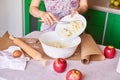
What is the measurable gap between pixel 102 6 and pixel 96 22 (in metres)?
0.16

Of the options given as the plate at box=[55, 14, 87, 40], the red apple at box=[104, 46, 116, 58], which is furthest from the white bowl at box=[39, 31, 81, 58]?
the red apple at box=[104, 46, 116, 58]

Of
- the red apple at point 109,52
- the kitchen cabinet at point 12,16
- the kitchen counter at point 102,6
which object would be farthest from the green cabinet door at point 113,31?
the kitchen cabinet at point 12,16

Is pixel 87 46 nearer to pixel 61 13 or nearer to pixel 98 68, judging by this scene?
pixel 98 68

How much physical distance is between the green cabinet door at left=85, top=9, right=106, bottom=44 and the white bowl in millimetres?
792

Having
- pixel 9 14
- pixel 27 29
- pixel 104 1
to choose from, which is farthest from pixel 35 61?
pixel 9 14

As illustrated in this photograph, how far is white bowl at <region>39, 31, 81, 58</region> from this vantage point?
957 mm

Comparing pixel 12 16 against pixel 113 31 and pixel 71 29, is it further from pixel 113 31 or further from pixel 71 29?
pixel 71 29

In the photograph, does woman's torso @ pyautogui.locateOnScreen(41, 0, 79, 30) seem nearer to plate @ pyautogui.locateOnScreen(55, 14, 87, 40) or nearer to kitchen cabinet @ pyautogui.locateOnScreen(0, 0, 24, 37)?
plate @ pyautogui.locateOnScreen(55, 14, 87, 40)

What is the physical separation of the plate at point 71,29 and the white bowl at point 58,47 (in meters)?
0.03

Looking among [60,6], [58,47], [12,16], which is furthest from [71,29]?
[12,16]

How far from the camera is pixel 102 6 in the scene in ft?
5.77

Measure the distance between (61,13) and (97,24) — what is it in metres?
0.59

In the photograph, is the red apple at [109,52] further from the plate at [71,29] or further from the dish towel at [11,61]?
the dish towel at [11,61]

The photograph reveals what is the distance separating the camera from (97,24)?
6.07 ft
